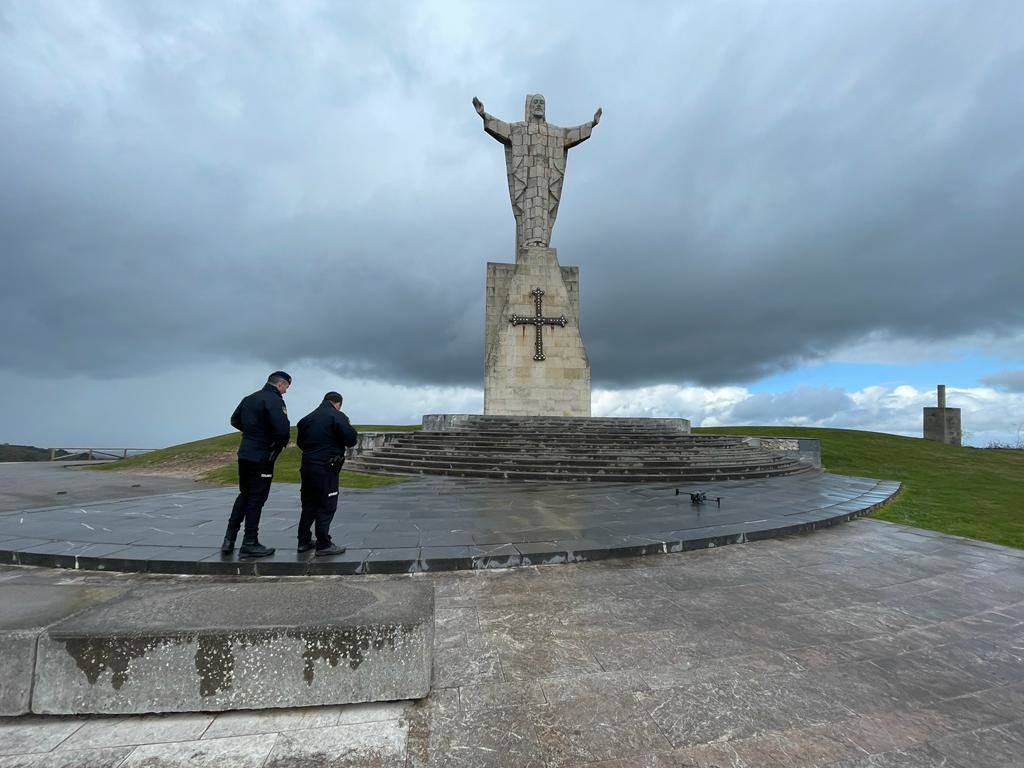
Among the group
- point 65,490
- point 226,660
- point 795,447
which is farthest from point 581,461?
point 65,490

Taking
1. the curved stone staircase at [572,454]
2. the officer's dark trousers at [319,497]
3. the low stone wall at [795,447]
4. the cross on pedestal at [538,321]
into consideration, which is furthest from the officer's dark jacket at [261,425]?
the low stone wall at [795,447]

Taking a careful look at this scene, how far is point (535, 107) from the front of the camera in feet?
70.5

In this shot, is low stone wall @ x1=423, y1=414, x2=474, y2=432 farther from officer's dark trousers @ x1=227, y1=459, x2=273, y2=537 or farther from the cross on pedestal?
officer's dark trousers @ x1=227, y1=459, x2=273, y2=537

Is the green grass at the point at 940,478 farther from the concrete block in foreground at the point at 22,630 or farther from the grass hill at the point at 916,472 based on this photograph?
the concrete block in foreground at the point at 22,630

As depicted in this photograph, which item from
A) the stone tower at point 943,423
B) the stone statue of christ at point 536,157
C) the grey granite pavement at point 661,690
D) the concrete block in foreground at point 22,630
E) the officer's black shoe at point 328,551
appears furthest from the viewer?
the stone tower at point 943,423

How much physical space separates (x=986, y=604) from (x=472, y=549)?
4.76m

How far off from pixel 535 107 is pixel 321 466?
843 inches

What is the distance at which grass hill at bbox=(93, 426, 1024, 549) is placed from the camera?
8.11 metres

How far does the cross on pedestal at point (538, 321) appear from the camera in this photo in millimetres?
20438

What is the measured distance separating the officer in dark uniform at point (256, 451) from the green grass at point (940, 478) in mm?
9378

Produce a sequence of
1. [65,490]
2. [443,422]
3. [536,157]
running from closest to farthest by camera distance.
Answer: [65,490]
[443,422]
[536,157]

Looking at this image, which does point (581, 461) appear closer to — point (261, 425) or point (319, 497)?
point (319, 497)

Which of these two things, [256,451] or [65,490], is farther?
[65,490]

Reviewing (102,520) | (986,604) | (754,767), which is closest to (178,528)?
(102,520)
